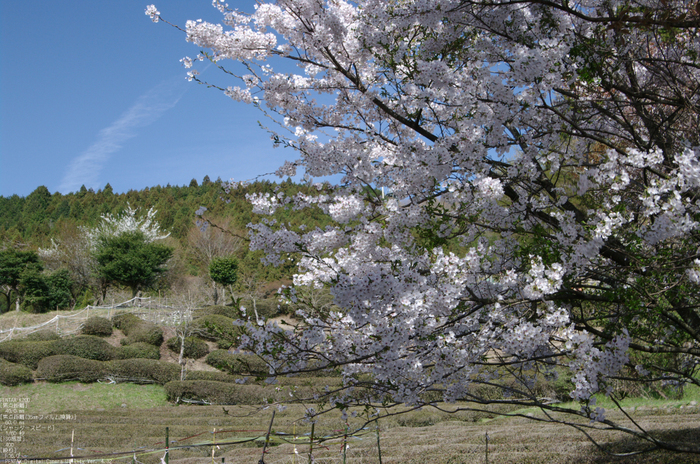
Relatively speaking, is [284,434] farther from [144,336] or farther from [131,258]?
[131,258]

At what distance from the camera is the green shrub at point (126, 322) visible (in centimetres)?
2336


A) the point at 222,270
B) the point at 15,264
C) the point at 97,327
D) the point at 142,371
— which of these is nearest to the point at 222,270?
the point at 222,270

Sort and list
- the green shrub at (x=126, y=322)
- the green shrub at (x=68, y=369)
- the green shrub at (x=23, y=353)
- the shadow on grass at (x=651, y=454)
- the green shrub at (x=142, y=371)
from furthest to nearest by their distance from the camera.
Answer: the green shrub at (x=126, y=322) < the green shrub at (x=142, y=371) < the green shrub at (x=23, y=353) < the green shrub at (x=68, y=369) < the shadow on grass at (x=651, y=454)

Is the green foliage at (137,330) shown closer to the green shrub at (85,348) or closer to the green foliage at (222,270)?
the green shrub at (85,348)

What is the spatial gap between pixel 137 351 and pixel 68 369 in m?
3.18

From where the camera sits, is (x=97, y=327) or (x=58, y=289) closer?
(x=97, y=327)

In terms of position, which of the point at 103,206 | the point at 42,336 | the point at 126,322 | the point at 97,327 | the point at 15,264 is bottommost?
the point at 42,336

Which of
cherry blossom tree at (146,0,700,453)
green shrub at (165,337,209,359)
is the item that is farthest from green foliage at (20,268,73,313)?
cherry blossom tree at (146,0,700,453)

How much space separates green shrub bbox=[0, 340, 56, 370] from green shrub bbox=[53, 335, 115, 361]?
57cm

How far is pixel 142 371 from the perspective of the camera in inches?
740

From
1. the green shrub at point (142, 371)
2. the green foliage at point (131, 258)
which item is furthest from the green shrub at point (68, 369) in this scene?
the green foliage at point (131, 258)

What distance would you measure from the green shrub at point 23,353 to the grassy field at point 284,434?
1.50 meters

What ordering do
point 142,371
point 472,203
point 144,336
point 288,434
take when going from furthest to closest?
point 144,336, point 142,371, point 288,434, point 472,203

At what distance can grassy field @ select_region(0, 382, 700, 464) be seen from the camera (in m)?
7.12
